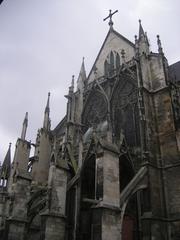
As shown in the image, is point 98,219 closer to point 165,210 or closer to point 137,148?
point 165,210

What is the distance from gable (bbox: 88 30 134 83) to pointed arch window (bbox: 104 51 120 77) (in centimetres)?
23

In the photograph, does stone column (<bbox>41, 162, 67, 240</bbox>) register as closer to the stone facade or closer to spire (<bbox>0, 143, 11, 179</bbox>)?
the stone facade

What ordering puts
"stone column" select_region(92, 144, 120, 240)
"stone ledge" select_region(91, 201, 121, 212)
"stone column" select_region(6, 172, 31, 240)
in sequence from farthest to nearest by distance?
1. "stone column" select_region(6, 172, 31, 240)
2. "stone ledge" select_region(91, 201, 121, 212)
3. "stone column" select_region(92, 144, 120, 240)

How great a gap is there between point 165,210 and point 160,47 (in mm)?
8777

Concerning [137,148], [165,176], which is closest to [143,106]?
[137,148]

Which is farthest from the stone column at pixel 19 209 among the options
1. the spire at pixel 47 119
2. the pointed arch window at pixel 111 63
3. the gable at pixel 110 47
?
the gable at pixel 110 47

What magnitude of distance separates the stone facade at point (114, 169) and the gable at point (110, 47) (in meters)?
0.90

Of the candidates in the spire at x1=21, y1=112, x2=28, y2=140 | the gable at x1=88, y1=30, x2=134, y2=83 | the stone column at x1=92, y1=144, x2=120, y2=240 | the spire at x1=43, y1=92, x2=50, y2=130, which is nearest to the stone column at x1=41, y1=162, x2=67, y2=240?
the stone column at x1=92, y1=144, x2=120, y2=240

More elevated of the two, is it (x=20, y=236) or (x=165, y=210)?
(x=165, y=210)

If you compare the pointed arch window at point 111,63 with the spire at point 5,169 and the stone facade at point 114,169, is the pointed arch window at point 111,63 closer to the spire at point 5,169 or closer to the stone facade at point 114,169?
the stone facade at point 114,169

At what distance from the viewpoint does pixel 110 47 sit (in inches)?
757

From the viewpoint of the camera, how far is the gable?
18402 mm

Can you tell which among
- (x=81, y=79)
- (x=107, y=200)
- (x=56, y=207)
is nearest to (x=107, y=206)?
(x=107, y=200)

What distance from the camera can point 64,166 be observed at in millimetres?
11977
